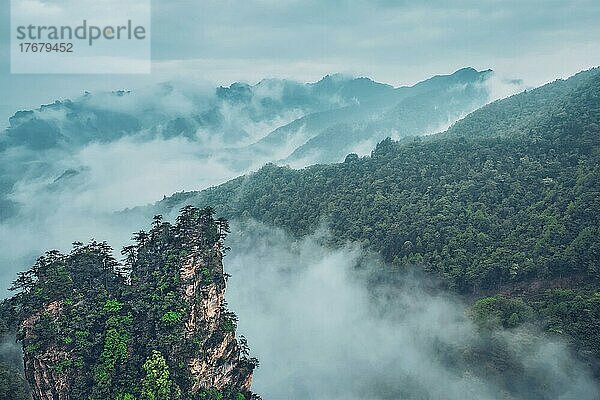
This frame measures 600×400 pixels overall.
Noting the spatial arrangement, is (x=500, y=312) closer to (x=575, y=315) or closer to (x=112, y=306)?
(x=575, y=315)

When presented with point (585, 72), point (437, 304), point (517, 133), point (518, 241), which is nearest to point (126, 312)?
point (437, 304)

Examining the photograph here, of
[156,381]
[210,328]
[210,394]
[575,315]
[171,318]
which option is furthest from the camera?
[575,315]

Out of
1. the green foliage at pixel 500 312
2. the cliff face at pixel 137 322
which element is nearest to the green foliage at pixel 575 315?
the green foliage at pixel 500 312

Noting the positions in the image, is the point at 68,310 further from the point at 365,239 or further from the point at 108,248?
the point at 365,239


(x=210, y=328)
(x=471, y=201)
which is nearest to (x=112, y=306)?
(x=210, y=328)

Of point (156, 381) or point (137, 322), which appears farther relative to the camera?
point (137, 322)

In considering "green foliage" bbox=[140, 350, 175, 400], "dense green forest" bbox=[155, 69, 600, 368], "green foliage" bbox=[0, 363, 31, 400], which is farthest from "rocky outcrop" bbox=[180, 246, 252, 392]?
"dense green forest" bbox=[155, 69, 600, 368]
